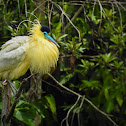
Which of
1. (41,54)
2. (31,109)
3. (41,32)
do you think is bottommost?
(31,109)

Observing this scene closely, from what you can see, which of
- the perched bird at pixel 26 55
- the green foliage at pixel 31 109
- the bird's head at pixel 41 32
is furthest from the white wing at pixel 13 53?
the green foliage at pixel 31 109

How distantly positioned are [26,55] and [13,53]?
0.45ft

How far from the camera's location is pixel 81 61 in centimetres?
448

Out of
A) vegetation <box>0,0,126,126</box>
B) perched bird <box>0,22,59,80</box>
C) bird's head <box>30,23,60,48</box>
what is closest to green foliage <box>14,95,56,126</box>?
vegetation <box>0,0,126,126</box>

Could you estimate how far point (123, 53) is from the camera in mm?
4965

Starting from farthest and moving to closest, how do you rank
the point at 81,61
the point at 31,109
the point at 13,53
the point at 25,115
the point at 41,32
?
the point at 81,61
the point at 31,109
the point at 25,115
the point at 41,32
the point at 13,53

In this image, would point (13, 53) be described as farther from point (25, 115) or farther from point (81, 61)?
point (81, 61)

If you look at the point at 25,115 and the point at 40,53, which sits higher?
the point at 40,53

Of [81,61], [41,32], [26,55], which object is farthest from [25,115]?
[81,61]

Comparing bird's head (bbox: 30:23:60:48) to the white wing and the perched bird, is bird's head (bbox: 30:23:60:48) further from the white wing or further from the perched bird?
the white wing

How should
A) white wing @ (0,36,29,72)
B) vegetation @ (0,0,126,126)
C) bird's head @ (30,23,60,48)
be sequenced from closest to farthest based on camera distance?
1. white wing @ (0,36,29,72)
2. bird's head @ (30,23,60,48)
3. vegetation @ (0,0,126,126)

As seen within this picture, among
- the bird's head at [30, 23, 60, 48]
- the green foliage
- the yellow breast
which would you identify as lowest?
the green foliage

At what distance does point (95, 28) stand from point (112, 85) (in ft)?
3.19

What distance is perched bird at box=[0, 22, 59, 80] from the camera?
2908 millimetres
